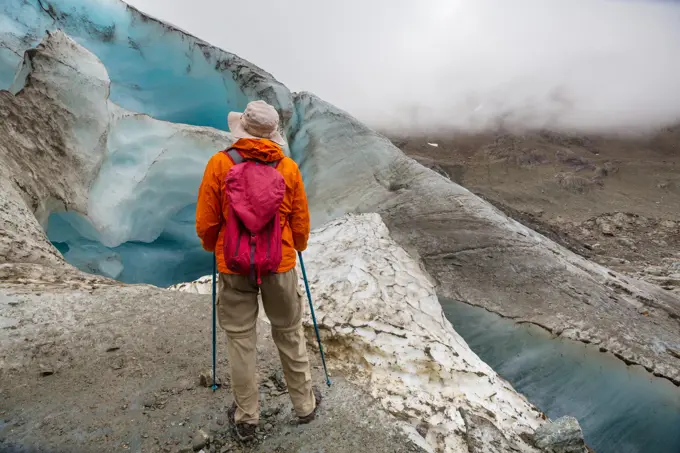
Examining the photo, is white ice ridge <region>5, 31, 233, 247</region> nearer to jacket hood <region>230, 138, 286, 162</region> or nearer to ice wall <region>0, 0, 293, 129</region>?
ice wall <region>0, 0, 293, 129</region>

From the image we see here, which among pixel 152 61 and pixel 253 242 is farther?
pixel 152 61

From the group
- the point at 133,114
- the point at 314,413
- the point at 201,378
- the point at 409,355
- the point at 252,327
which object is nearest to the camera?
the point at 252,327

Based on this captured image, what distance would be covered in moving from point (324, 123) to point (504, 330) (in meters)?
4.56

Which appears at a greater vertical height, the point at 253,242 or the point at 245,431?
the point at 253,242

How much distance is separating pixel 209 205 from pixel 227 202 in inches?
3.7

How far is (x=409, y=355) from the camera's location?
285cm

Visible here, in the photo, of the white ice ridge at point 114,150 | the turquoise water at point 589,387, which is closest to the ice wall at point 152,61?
the white ice ridge at point 114,150

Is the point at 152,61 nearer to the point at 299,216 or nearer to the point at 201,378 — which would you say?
the point at 201,378

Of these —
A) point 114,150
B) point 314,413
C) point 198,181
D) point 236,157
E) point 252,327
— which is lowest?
point 314,413

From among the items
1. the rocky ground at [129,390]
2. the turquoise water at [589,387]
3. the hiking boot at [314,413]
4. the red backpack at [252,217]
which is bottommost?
the turquoise water at [589,387]

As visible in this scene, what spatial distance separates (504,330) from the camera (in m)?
3.98

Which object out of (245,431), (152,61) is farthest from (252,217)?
(152,61)

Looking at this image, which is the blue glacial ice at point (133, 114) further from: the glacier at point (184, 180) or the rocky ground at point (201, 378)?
the rocky ground at point (201, 378)

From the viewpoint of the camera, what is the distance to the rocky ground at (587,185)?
11172 millimetres
